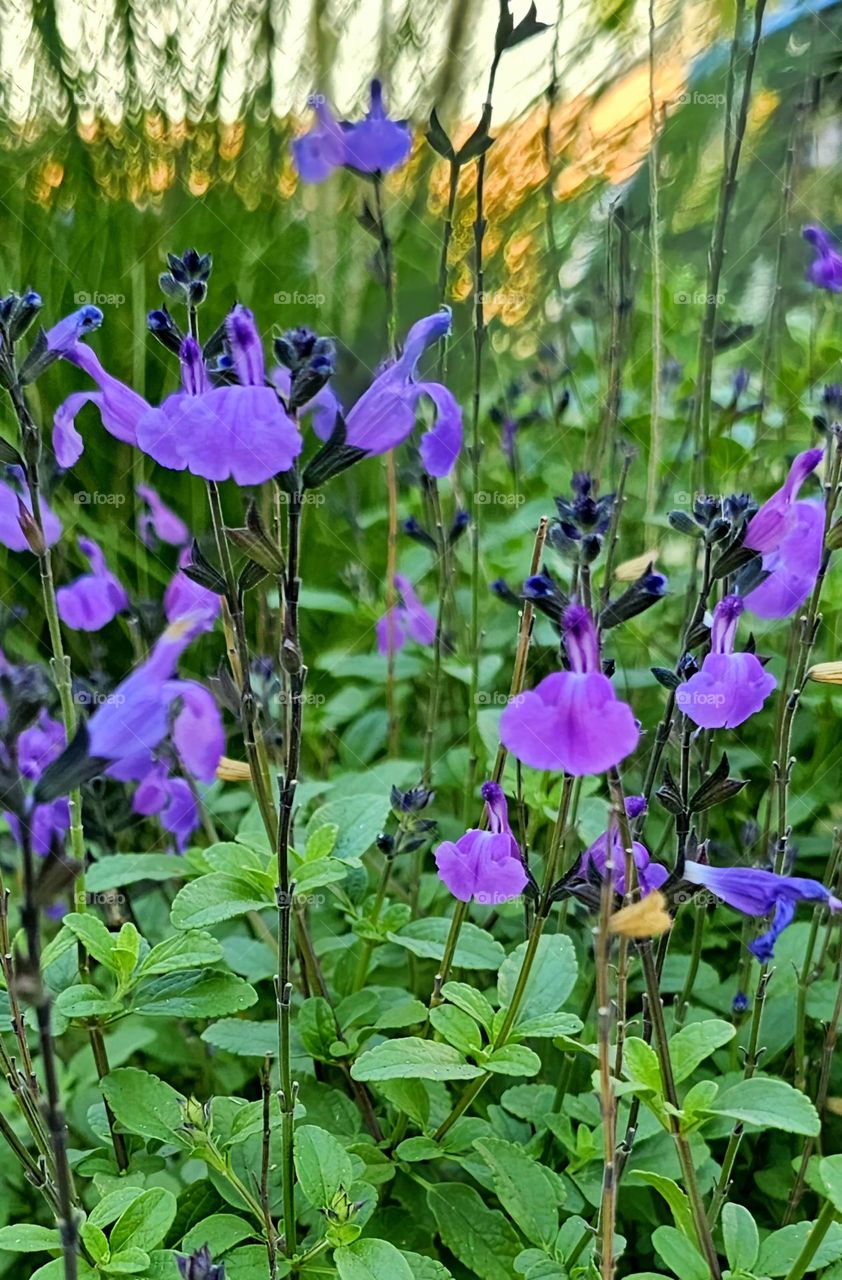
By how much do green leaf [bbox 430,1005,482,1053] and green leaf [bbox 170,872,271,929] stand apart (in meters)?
0.16

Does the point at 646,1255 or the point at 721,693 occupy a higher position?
the point at 721,693

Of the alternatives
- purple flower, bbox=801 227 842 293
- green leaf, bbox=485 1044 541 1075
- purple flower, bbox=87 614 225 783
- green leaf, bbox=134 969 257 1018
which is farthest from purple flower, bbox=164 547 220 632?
purple flower, bbox=801 227 842 293

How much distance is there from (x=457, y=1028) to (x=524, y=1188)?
0.44ft

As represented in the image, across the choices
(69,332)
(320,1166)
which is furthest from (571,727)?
(69,332)

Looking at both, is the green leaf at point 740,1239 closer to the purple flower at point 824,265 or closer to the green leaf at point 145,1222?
the green leaf at point 145,1222

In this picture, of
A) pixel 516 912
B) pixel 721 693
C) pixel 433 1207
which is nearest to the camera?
pixel 721 693

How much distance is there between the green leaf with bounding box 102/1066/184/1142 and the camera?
0.74 metres

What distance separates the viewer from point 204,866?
97cm

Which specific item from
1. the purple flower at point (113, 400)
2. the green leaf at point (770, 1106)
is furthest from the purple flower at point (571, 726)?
the purple flower at point (113, 400)

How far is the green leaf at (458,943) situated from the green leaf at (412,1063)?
0.13 metres

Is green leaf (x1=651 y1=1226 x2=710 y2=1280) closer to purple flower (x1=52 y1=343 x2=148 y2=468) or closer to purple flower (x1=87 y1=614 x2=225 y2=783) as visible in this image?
purple flower (x1=87 y1=614 x2=225 y2=783)

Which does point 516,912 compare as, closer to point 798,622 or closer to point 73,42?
point 798,622

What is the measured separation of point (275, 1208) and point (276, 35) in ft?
5.38

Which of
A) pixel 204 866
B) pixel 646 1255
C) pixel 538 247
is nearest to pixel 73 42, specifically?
pixel 538 247
